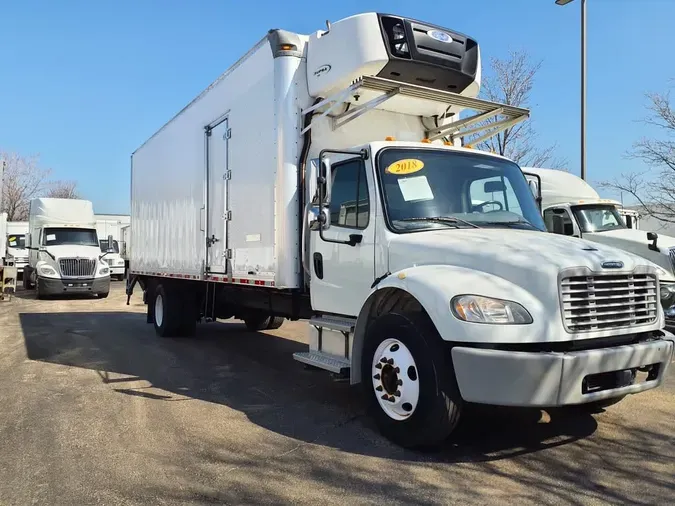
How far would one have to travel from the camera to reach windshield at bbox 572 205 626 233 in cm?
1145

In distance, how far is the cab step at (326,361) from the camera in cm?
517

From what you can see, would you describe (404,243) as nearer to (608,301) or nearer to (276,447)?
(608,301)

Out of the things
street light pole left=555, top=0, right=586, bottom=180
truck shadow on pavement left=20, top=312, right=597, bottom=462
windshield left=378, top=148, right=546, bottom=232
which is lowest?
truck shadow on pavement left=20, top=312, right=597, bottom=462

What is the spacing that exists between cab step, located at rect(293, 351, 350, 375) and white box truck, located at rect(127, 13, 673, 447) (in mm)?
17

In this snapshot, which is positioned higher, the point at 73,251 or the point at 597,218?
the point at 597,218

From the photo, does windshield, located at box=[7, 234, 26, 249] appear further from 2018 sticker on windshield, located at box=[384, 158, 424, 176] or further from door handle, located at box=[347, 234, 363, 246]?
2018 sticker on windshield, located at box=[384, 158, 424, 176]

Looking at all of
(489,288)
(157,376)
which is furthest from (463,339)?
(157,376)

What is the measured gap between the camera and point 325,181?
5273 mm

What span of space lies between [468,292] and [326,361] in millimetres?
1885

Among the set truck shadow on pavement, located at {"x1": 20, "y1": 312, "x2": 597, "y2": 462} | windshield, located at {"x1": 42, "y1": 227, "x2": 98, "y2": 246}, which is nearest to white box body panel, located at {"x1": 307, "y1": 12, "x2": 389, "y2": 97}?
truck shadow on pavement, located at {"x1": 20, "y1": 312, "x2": 597, "y2": 462}

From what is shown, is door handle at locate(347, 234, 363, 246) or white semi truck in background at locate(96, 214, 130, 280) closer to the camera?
door handle at locate(347, 234, 363, 246)

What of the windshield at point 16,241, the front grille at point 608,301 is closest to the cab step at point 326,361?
the front grille at point 608,301

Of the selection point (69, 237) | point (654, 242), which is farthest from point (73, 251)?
point (654, 242)

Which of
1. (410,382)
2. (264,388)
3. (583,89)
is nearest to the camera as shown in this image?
(410,382)
